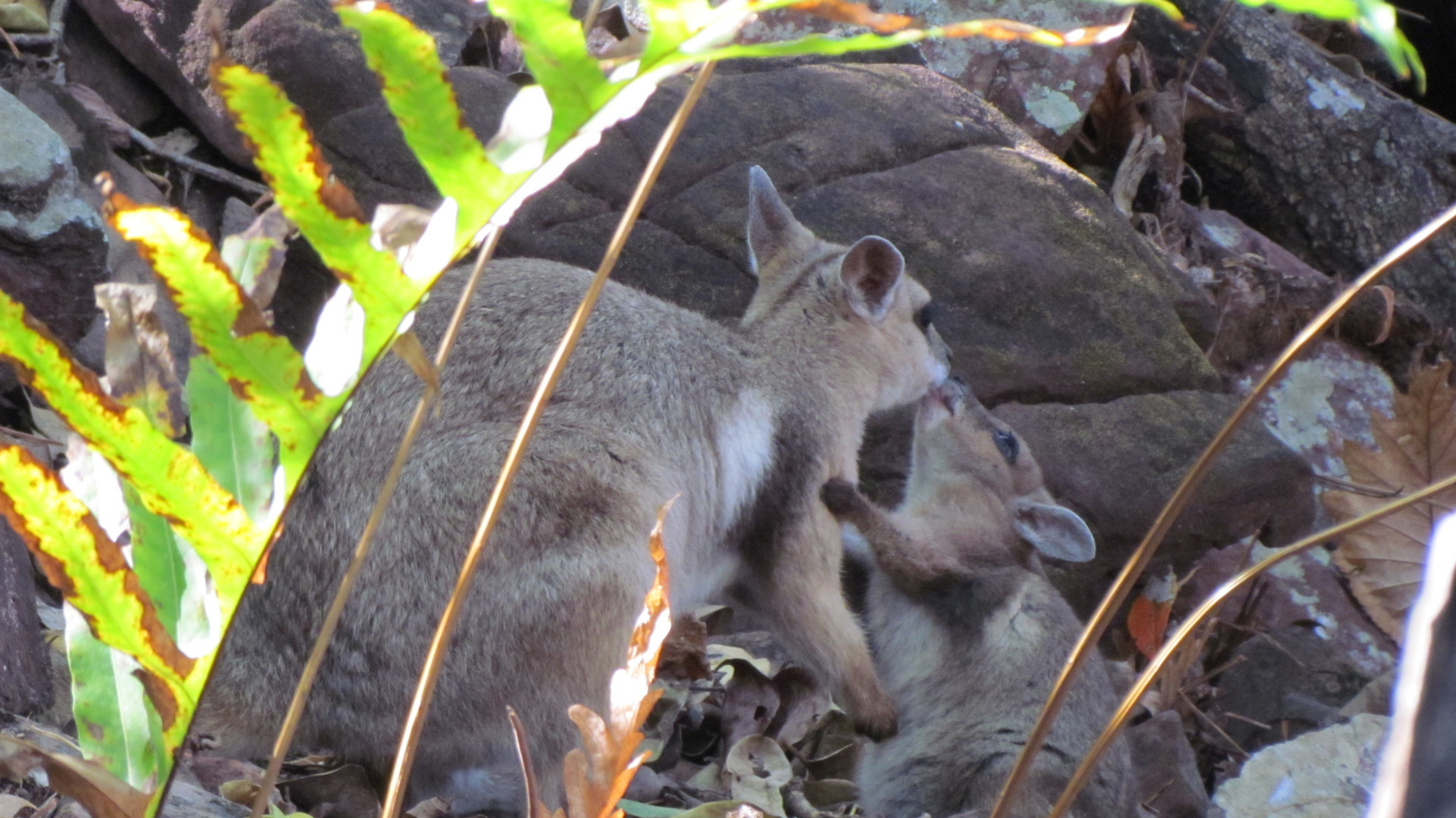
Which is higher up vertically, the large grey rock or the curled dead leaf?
the large grey rock

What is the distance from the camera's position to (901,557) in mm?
5047

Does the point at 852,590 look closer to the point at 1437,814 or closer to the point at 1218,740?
the point at 1218,740

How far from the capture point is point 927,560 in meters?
5.08

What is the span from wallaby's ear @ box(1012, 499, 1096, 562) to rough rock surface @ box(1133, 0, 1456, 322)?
14.7 feet

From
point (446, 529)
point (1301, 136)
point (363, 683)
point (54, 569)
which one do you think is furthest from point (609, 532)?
point (1301, 136)

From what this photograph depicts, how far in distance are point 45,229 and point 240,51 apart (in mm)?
1833

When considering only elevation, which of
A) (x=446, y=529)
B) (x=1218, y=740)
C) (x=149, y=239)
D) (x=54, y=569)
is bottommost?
(x=1218, y=740)

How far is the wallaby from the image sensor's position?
14.7 ft

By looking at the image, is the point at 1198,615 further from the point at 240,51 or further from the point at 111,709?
the point at 240,51

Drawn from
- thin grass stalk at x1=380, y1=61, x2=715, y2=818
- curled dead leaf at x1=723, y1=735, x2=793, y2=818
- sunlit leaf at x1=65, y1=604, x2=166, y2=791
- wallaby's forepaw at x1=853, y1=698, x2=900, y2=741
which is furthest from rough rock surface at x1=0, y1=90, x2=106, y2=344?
thin grass stalk at x1=380, y1=61, x2=715, y2=818

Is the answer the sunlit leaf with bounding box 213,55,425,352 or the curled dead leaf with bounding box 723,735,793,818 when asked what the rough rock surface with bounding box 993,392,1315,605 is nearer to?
the curled dead leaf with bounding box 723,735,793,818

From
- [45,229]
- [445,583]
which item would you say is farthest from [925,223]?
[45,229]

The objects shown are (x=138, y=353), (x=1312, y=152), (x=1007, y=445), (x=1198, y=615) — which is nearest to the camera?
(x=138, y=353)

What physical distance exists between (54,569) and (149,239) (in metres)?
0.35
